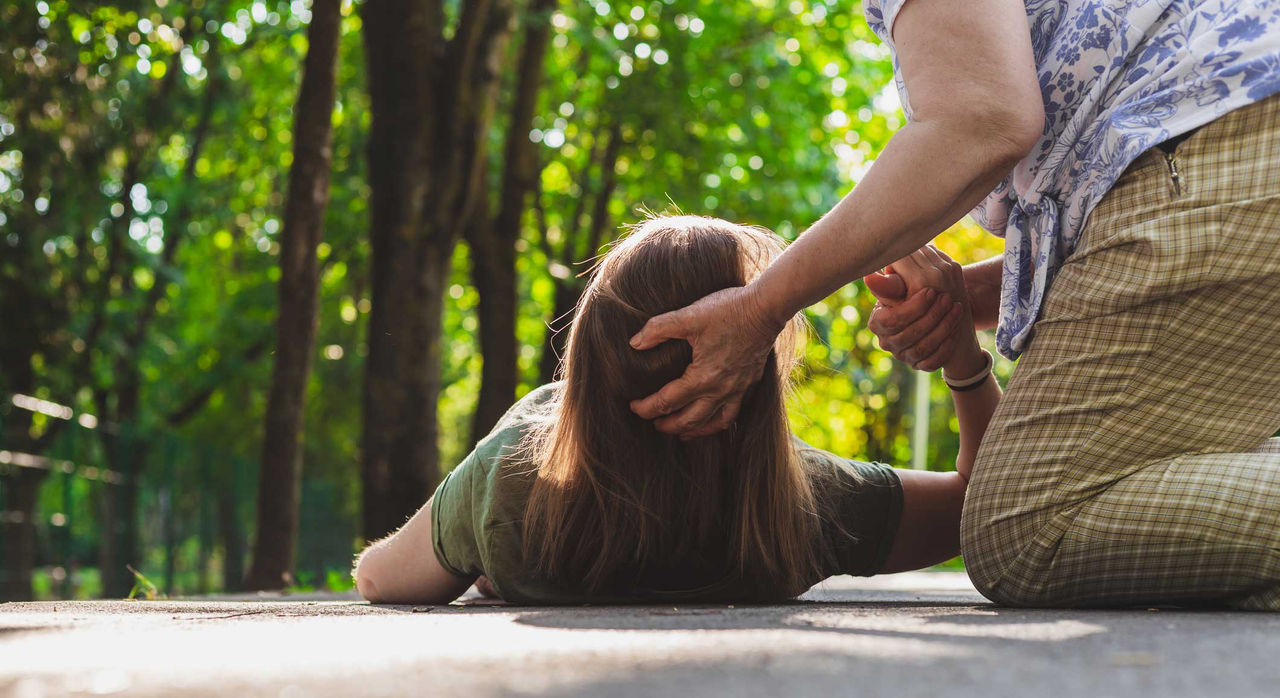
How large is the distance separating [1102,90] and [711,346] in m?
1.13

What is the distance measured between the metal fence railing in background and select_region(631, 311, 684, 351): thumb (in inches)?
241

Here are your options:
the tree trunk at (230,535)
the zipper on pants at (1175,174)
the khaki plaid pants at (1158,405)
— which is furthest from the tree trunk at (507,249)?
the zipper on pants at (1175,174)

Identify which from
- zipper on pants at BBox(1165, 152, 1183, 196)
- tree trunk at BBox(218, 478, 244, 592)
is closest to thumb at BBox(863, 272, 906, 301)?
zipper on pants at BBox(1165, 152, 1183, 196)

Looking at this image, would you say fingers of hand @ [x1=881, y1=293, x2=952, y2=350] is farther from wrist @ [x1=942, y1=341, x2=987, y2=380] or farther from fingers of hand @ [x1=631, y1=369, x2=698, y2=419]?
fingers of hand @ [x1=631, y1=369, x2=698, y2=419]

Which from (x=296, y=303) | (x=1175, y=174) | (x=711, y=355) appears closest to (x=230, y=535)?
(x=296, y=303)

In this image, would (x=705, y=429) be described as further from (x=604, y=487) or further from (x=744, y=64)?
(x=744, y=64)

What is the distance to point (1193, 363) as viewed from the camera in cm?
300

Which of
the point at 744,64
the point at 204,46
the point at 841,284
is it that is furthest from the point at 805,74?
the point at 841,284

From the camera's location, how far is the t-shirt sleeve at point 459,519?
3561 millimetres

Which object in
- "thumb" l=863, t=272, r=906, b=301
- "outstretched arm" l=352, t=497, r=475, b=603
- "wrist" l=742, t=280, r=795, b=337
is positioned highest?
"thumb" l=863, t=272, r=906, b=301

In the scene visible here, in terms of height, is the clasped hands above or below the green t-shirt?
above

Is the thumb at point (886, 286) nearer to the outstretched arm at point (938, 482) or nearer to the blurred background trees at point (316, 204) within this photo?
the outstretched arm at point (938, 482)

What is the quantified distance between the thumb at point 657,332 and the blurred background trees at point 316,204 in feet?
18.4

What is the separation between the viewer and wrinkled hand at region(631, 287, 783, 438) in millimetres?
3076
